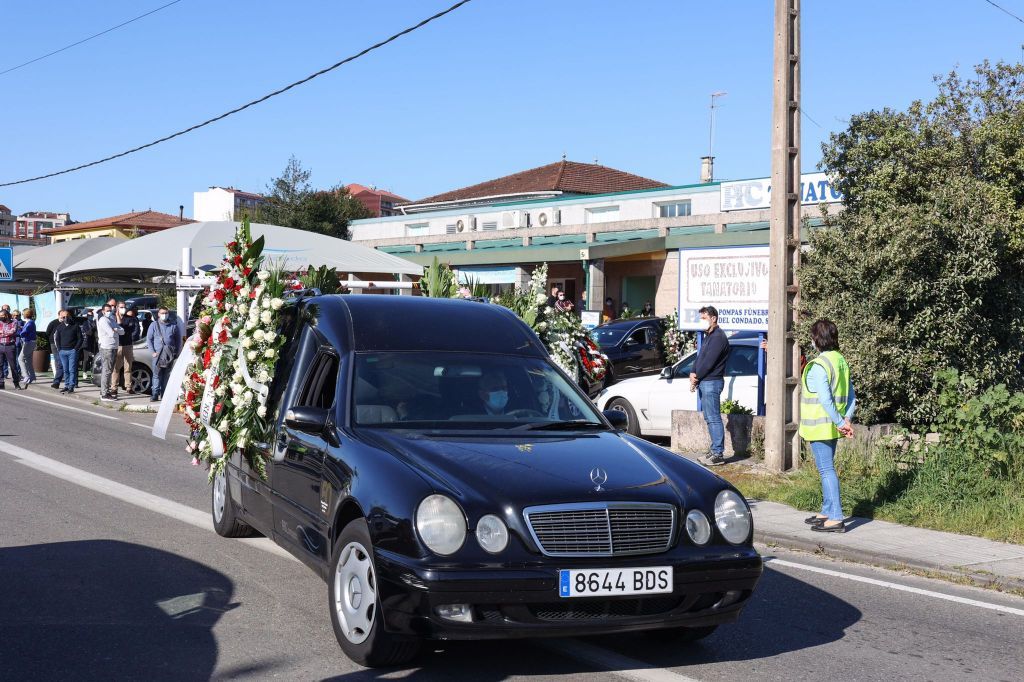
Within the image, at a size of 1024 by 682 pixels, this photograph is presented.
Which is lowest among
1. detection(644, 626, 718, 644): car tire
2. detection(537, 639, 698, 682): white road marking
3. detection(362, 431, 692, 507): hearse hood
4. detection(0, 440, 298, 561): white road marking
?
detection(537, 639, 698, 682): white road marking

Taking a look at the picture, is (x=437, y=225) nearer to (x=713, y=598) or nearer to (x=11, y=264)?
(x=11, y=264)

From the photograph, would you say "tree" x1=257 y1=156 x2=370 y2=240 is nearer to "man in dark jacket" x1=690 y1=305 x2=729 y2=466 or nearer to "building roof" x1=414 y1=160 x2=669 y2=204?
"building roof" x1=414 y1=160 x2=669 y2=204

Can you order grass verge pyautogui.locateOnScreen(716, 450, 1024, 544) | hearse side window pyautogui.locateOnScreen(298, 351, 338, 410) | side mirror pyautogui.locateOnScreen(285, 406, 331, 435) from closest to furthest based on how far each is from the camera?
side mirror pyautogui.locateOnScreen(285, 406, 331, 435), hearse side window pyautogui.locateOnScreen(298, 351, 338, 410), grass verge pyautogui.locateOnScreen(716, 450, 1024, 544)

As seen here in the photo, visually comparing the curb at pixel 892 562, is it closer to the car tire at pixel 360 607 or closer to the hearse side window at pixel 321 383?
the hearse side window at pixel 321 383

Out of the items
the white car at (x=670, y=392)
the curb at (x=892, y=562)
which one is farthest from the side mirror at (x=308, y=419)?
the white car at (x=670, y=392)

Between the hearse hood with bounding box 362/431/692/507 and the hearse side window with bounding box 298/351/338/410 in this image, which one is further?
the hearse side window with bounding box 298/351/338/410

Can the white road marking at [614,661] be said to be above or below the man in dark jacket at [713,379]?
below

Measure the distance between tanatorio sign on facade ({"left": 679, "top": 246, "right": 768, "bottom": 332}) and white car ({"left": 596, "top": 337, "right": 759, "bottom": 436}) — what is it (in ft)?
1.84

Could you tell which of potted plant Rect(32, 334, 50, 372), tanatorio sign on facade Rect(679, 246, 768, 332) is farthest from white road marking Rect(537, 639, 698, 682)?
potted plant Rect(32, 334, 50, 372)

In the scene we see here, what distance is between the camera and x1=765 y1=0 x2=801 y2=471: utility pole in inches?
470

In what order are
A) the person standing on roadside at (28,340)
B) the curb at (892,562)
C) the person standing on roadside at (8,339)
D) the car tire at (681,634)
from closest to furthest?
the car tire at (681,634) < the curb at (892,562) < the person standing on roadside at (8,339) < the person standing on roadside at (28,340)

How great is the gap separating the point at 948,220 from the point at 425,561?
9.53 meters

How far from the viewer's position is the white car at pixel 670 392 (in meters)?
14.6

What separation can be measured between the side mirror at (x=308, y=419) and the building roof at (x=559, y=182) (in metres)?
47.8
